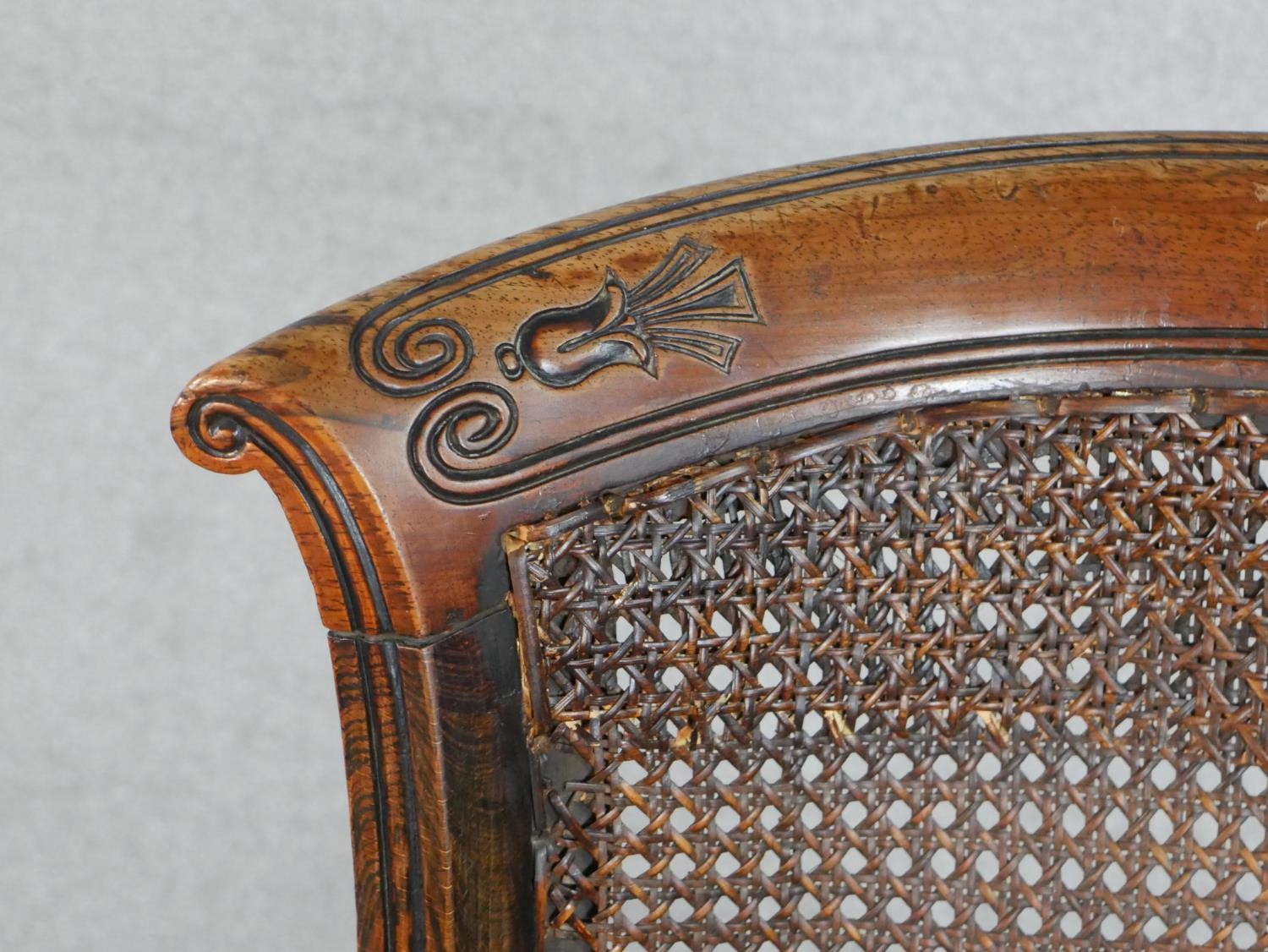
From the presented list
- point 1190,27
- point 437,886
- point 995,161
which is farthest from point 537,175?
point 437,886

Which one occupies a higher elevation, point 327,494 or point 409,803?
point 327,494

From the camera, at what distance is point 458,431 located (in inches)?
27.1

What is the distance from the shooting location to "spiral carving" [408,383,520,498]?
2.24 ft

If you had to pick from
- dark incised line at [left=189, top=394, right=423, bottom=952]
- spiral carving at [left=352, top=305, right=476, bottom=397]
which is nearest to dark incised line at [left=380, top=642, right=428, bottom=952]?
dark incised line at [left=189, top=394, right=423, bottom=952]

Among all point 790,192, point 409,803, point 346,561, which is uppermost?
point 790,192

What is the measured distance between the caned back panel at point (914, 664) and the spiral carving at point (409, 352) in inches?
3.5

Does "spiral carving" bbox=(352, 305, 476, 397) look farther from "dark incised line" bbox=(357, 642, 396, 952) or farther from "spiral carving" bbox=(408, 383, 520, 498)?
"dark incised line" bbox=(357, 642, 396, 952)

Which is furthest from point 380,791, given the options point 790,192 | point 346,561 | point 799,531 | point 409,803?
point 790,192

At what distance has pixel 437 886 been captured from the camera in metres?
0.72

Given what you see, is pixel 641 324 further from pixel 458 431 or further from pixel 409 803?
pixel 409 803

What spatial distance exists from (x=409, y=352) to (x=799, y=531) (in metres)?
0.21

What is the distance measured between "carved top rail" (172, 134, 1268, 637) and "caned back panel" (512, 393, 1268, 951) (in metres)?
0.02

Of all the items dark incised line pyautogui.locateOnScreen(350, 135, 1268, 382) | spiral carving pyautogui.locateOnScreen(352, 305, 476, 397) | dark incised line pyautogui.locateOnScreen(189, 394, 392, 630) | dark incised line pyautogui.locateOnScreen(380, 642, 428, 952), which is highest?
dark incised line pyautogui.locateOnScreen(350, 135, 1268, 382)

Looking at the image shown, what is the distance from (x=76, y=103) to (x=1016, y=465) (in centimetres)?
147
